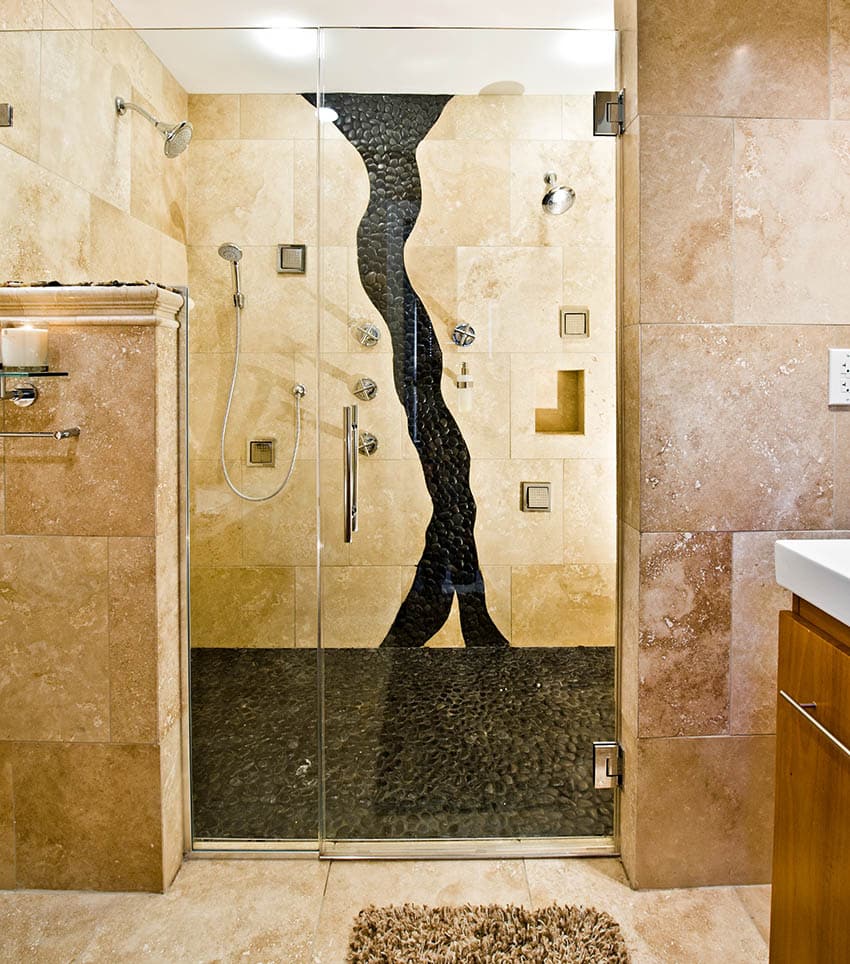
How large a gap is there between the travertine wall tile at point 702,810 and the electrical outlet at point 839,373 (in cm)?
83

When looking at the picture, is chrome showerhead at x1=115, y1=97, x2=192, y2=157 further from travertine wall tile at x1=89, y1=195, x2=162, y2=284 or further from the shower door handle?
the shower door handle

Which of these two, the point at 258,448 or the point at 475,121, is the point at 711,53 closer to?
the point at 475,121

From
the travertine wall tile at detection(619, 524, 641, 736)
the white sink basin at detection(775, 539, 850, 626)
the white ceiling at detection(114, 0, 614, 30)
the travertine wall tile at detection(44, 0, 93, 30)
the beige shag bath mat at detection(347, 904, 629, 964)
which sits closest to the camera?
the white sink basin at detection(775, 539, 850, 626)

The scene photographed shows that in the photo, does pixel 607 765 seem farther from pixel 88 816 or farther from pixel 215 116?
pixel 215 116

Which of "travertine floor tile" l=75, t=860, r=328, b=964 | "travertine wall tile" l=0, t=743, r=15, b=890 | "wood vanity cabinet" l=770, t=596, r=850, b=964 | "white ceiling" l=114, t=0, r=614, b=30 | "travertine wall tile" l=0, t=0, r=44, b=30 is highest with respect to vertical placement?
"white ceiling" l=114, t=0, r=614, b=30

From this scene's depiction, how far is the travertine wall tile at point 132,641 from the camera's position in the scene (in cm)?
167

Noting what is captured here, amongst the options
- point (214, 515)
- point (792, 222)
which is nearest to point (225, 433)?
point (214, 515)

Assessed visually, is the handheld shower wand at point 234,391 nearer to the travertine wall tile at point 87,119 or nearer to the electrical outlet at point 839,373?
the travertine wall tile at point 87,119

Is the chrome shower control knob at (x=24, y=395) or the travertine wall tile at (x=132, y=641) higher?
the chrome shower control knob at (x=24, y=395)

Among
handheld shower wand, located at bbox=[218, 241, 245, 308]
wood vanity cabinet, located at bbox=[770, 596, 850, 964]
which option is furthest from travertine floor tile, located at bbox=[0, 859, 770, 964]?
handheld shower wand, located at bbox=[218, 241, 245, 308]

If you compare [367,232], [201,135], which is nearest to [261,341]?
[367,232]

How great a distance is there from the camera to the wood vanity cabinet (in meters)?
1.07

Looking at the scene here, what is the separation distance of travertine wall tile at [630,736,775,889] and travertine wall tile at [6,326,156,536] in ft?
4.43

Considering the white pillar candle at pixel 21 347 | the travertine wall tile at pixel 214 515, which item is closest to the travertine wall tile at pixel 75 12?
the white pillar candle at pixel 21 347
